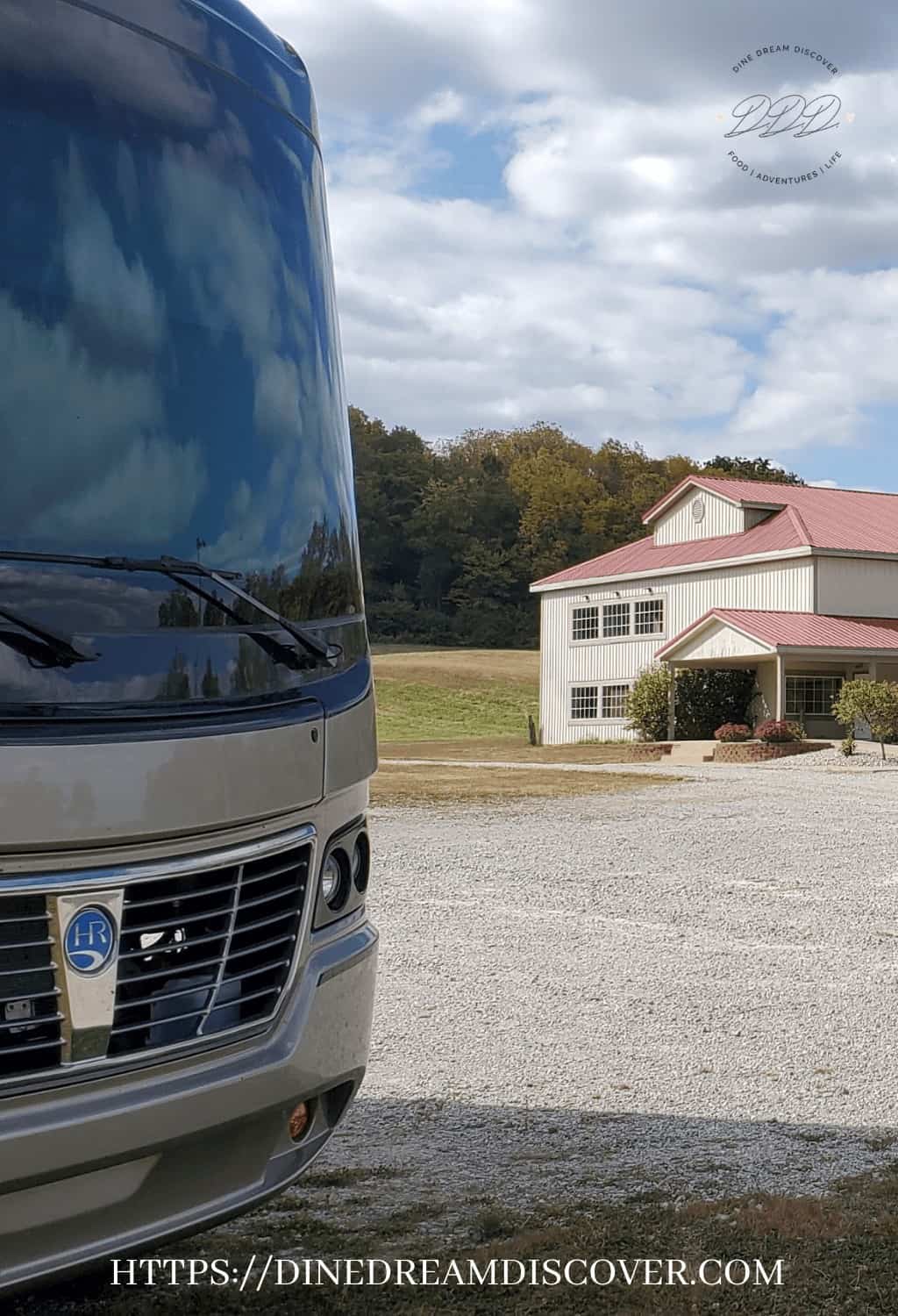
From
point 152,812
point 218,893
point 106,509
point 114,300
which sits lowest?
point 218,893

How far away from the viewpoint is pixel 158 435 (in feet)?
11.2

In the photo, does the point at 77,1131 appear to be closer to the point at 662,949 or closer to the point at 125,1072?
the point at 125,1072

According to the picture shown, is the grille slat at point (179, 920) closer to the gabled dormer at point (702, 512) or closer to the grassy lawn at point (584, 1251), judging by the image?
the grassy lawn at point (584, 1251)

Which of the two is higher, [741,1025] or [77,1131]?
[77,1131]

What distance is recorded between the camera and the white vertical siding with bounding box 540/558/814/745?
37.6 m

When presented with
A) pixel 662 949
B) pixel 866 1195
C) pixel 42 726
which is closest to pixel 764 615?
pixel 662 949

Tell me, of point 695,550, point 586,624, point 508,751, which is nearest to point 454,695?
point 586,624

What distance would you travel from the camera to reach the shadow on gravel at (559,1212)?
3.85m

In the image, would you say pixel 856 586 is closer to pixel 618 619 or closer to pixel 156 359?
pixel 618 619

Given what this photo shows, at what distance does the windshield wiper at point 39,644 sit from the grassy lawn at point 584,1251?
1.86 m

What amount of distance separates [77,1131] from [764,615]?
3446 cm

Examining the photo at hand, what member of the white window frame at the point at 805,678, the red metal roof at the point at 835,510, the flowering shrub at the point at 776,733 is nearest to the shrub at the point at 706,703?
the white window frame at the point at 805,678

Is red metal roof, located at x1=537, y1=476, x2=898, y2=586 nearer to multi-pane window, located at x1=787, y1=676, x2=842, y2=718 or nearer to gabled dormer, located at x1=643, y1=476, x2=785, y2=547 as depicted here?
gabled dormer, located at x1=643, y1=476, x2=785, y2=547

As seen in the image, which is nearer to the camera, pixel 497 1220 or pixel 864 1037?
pixel 497 1220
